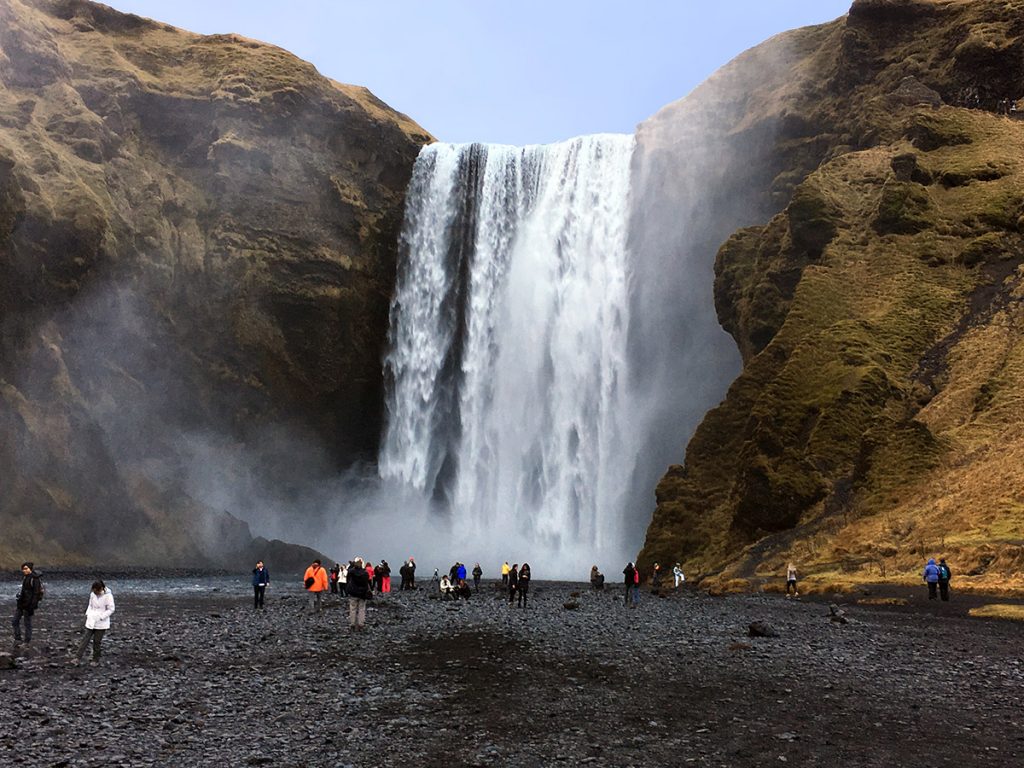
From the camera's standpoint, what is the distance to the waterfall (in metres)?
60.7

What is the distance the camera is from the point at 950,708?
12648 millimetres

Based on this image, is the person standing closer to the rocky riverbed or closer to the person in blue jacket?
the rocky riverbed

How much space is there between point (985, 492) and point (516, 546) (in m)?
32.9

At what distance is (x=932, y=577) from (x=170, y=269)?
51883 mm

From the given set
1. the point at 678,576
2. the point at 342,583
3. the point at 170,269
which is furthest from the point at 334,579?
the point at 170,269

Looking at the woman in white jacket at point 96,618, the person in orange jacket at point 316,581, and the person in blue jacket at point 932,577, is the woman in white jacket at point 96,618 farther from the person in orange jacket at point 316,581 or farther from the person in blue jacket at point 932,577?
the person in blue jacket at point 932,577

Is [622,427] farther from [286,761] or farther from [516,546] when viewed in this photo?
[286,761]

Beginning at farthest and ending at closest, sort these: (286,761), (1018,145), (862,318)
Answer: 1. (1018,145)
2. (862,318)
3. (286,761)

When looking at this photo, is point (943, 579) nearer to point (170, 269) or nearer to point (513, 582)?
point (513, 582)

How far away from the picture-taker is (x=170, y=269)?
207 ft

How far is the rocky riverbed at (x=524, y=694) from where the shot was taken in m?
10.3

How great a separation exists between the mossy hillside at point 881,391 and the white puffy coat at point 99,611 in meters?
22.7

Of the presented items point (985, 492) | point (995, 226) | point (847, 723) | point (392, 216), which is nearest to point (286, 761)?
point (847, 723)

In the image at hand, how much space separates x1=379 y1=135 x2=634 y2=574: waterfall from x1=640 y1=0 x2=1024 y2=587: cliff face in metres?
10.4
